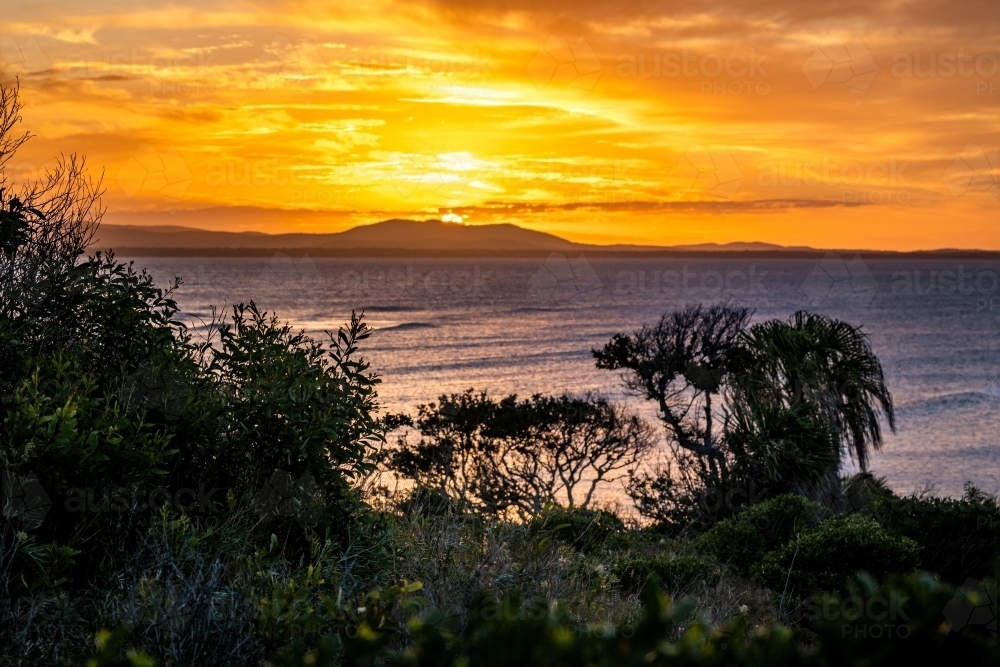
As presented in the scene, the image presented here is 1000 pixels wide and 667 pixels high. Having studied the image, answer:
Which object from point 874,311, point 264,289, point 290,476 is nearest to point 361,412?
point 290,476

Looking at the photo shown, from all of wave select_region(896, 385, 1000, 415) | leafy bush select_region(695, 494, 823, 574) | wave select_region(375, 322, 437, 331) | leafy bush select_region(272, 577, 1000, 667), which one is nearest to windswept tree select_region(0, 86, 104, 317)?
leafy bush select_region(272, 577, 1000, 667)

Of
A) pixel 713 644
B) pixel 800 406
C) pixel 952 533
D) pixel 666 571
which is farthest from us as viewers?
pixel 800 406

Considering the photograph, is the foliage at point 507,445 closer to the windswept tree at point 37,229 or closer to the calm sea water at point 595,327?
the calm sea water at point 595,327

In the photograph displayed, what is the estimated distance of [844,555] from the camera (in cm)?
1057

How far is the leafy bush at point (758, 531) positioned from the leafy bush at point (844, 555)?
6.13ft

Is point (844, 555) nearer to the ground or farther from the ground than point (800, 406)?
nearer to the ground

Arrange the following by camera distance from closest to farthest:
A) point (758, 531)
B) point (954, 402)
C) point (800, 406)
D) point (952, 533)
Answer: point (758, 531) < point (952, 533) < point (800, 406) < point (954, 402)

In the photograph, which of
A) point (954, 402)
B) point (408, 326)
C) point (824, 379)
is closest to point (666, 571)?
point (824, 379)

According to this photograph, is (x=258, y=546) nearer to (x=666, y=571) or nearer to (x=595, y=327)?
(x=666, y=571)

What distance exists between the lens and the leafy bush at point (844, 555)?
10.5 m

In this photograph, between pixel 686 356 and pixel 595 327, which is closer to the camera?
pixel 686 356

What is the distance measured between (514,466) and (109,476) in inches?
752

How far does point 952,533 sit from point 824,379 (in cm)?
359

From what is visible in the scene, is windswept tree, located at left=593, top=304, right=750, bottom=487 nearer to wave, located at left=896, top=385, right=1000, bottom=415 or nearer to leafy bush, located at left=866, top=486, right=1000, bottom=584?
leafy bush, located at left=866, top=486, right=1000, bottom=584
